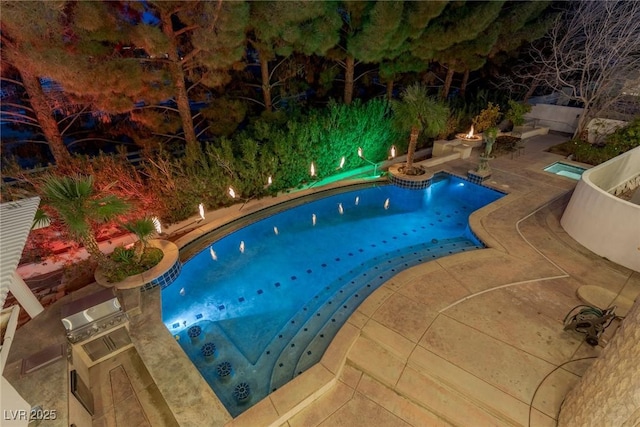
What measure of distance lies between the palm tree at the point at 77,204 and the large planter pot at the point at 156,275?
1.02 meters

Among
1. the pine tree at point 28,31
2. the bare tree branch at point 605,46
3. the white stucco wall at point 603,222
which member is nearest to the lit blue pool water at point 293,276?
the white stucco wall at point 603,222

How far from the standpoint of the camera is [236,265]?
7.58 meters

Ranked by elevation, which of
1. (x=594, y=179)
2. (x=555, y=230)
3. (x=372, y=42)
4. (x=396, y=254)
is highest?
(x=372, y=42)


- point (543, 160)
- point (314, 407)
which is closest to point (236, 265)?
point (314, 407)

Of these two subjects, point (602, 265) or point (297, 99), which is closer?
point (602, 265)

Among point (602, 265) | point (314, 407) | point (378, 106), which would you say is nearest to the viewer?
point (314, 407)

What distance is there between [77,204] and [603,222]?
10910 millimetres

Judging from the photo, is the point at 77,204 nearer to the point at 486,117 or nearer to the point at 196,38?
the point at 196,38

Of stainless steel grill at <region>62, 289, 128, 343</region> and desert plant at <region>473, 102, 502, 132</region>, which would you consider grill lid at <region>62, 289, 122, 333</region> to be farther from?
desert plant at <region>473, 102, 502, 132</region>

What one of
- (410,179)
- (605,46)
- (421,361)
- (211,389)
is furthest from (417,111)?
(211,389)

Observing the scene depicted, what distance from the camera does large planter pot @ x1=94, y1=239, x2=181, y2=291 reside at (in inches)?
242

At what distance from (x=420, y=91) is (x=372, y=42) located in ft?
8.16

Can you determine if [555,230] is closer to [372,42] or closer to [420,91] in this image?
[420,91]

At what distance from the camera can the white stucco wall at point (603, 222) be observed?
245 inches
